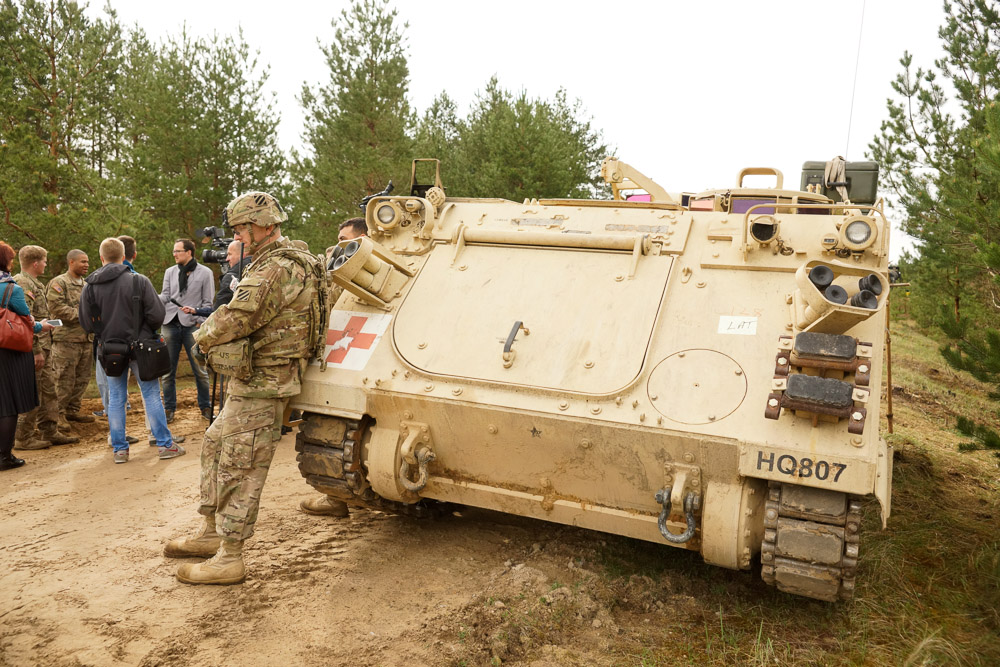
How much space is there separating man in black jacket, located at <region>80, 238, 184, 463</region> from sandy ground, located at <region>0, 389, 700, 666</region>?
88cm

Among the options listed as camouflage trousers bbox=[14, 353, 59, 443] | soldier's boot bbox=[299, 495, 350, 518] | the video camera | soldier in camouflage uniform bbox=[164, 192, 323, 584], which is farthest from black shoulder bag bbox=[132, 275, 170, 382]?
soldier in camouflage uniform bbox=[164, 192, 323, 584]

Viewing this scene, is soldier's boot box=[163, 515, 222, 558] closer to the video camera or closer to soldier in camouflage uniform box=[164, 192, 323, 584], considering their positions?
soldier in camouflage uniform box=[164, 192, 323, 584]

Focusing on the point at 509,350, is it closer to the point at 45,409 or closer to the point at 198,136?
the point at 45,409

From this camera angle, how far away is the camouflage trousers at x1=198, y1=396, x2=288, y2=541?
429cm

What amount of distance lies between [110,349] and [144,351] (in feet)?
0.85

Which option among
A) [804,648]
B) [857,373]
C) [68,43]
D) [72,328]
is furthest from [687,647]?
[68,43]

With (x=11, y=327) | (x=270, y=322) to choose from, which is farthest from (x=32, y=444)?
(x=270, y=322)

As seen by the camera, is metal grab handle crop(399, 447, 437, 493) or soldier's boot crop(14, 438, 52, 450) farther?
soldier's boot crop(14, 438, 52, 450)

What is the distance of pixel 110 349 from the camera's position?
6.44m

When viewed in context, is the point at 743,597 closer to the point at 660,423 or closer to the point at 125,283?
the point at 660,423

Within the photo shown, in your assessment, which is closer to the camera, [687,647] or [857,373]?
[857,373]

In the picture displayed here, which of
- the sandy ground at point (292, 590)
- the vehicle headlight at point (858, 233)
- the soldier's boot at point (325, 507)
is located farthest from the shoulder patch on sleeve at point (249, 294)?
the vehicle headlight at point (858, 233)

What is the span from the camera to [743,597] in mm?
4359

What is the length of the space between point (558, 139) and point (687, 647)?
14.6 m
